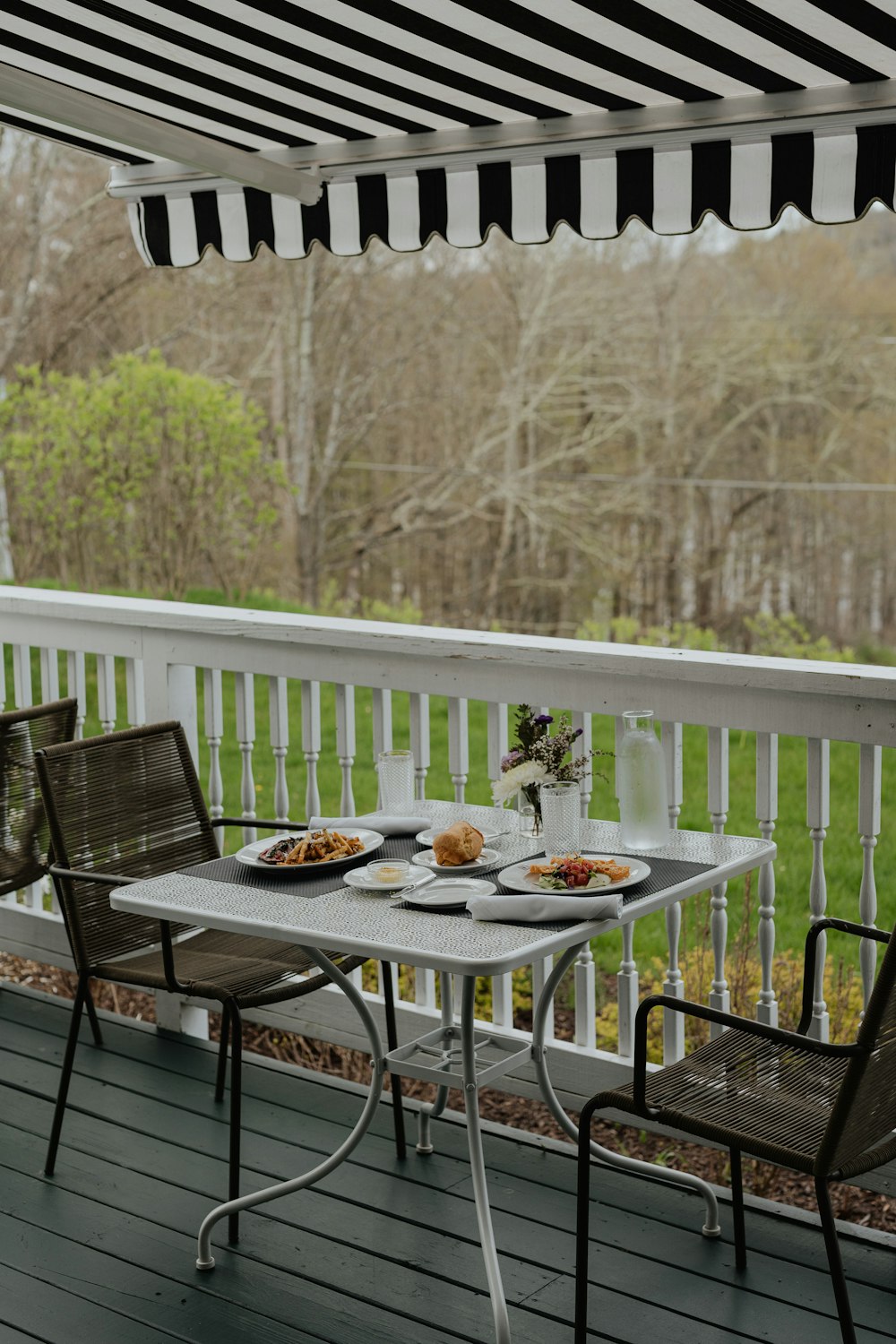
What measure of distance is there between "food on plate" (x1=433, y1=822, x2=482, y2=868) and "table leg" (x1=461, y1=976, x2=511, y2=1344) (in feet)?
0.91

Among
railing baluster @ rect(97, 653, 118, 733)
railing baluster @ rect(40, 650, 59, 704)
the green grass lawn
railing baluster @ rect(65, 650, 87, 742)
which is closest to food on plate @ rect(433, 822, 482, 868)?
railing baluster @ rect(97, 653, 118, 733)

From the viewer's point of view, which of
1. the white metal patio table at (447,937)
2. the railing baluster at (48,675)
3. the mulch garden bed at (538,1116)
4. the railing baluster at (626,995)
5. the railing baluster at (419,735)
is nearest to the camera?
the white metal patio table at (447,937)

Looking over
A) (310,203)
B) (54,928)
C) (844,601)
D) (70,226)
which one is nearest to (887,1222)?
(54,928)

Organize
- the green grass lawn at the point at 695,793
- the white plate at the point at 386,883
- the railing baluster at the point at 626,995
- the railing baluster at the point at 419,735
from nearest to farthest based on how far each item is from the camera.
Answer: the white plate at the point at 386,883, the railing baluster at the point at 626,995, the railing baluster at the point at 419,735, the green grass lawn at the point at 695,793

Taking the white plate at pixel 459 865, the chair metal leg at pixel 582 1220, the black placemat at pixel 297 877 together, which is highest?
the white plate at pixel 459 865

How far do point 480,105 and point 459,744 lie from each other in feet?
5.72

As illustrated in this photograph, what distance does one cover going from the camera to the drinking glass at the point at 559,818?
9.86 feet

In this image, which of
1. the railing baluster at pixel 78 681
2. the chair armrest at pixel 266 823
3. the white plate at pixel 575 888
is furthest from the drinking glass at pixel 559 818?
the railing baluster at pixel 78 681

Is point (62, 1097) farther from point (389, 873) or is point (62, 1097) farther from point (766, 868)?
point (766, 868)

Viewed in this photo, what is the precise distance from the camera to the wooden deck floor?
2906mm

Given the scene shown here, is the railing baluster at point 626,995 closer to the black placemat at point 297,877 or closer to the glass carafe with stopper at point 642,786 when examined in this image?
the glass carafe with stopper at point 642,786

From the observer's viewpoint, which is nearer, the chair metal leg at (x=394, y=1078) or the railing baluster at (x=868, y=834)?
the railing baluster at (x=868, y=834)

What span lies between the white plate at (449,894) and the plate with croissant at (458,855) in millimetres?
70

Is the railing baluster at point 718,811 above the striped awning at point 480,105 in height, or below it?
below
